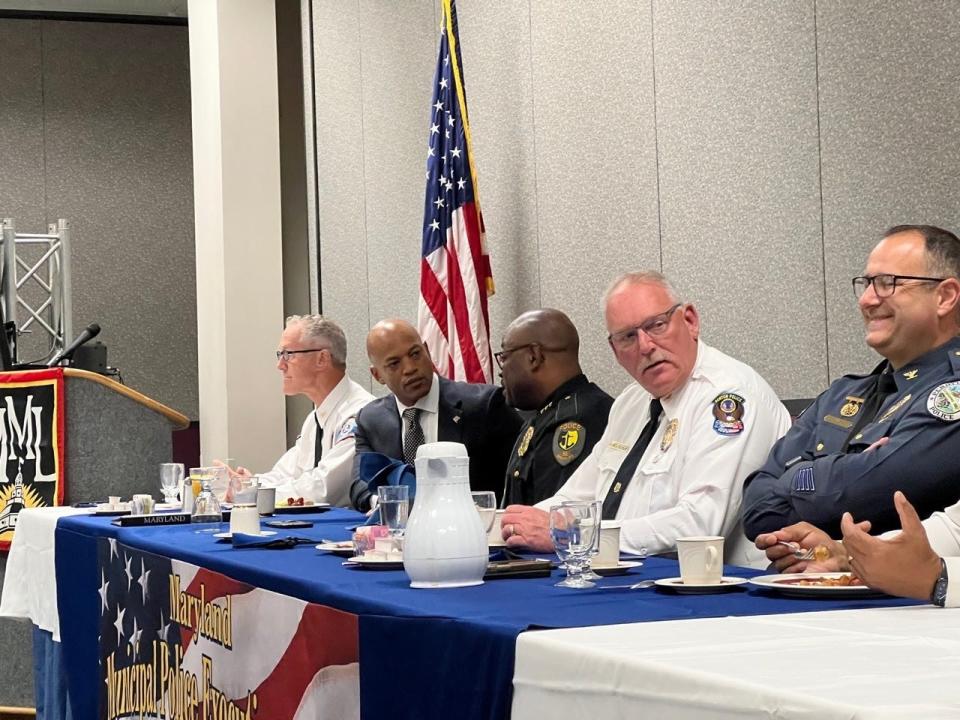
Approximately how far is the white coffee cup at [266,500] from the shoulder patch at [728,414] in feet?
4.67

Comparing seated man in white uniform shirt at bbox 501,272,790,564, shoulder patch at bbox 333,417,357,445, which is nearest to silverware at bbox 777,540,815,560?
seated man in white uniform shirt at bbox 501,272,790,564

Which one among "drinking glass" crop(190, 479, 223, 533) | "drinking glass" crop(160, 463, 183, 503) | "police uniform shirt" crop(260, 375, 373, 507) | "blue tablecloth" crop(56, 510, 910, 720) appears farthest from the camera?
"police uniform shirt" crop(260, 375, 373, 507)

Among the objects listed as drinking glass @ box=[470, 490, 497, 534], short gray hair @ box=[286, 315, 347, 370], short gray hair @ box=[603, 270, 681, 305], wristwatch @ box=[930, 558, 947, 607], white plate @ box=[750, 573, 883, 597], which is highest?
short gray hair @ box=[603, 270, 681, 305]

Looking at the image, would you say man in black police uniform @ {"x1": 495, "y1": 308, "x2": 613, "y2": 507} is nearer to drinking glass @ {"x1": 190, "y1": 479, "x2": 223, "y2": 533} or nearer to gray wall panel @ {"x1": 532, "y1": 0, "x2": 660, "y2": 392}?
gray wall panel @ {"x1": 532, "y1": 0, "x2": 660, "y2": 392}

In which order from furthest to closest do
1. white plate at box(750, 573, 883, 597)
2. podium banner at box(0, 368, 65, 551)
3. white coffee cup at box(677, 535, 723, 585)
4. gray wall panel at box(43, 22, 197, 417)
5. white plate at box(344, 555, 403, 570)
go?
gray wall panel at box(43, 22, 197, 417) → podium banner at box(0, 368, 65, 551) → white plate at box(344, 555, 403, 570) → white coffee cup at box(677, 535, 723, 585) → white plate at box(750, 573, 883, 597)

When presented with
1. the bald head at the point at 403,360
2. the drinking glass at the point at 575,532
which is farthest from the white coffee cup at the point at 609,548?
the bald head at the point at 403,360

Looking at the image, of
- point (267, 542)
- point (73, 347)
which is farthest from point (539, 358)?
point (73, 347)

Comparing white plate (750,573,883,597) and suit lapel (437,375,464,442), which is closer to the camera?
white plate (750,573,883,597)

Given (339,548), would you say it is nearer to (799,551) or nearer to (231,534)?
(231,534)

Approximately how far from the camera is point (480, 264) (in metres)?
5.05

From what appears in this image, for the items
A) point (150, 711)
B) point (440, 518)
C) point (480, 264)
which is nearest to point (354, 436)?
point (480, 264)

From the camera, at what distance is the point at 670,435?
2.86 m

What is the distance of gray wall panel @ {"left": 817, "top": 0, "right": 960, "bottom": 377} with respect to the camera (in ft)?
10.2

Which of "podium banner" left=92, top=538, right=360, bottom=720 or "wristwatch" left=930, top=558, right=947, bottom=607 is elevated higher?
"wristwatch" left=930, top=558, right=947, bottom=607
